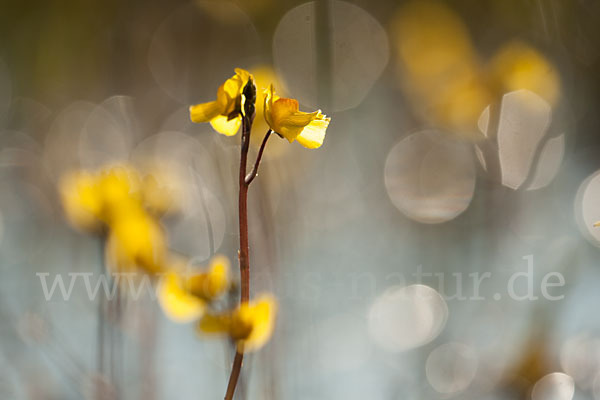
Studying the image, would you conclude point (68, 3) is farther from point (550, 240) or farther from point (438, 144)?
point (550, 240)

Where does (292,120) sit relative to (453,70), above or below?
→ below

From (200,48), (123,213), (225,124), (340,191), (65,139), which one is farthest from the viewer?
(200,48)

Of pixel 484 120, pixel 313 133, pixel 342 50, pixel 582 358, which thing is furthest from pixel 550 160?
pixel 313 133

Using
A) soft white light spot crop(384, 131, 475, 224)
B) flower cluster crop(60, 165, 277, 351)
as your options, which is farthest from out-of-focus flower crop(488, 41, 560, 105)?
flower cluster crop(60, 165, 277, 351)

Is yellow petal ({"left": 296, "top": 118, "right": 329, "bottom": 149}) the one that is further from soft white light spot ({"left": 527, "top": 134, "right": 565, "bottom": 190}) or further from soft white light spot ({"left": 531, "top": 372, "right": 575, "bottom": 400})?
soft white light spot ({"left": 527, "top": 134, "right": 565, "bottom": 190})

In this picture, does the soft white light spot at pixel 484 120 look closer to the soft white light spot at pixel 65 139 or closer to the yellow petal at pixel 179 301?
the yellow petal at pixel 179 301

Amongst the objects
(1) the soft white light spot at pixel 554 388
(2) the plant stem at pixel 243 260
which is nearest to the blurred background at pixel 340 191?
(1) the soft white light spot at pixel 554 388

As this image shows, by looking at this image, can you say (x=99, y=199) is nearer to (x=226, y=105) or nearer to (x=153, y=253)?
(x=153, y=253)

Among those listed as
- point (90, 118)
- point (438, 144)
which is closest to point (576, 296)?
point (438, 144)
